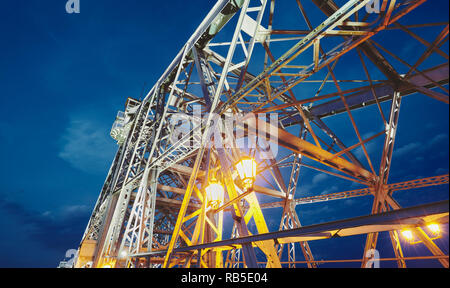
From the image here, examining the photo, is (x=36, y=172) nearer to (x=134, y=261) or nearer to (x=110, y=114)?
(x=110, y=114)

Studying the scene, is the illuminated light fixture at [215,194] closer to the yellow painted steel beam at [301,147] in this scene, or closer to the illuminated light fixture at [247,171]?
the illuminated light fixture at [247,171]

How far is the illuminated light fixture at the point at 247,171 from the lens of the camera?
4301mm

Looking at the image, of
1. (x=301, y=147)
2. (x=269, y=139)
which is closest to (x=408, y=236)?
(x=301, y=147)

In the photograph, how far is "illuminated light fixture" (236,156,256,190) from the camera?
4301 mm

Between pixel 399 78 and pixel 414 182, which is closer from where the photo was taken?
pixel 399 78

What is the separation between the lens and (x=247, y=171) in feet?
14.2

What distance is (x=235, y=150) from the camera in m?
5.47

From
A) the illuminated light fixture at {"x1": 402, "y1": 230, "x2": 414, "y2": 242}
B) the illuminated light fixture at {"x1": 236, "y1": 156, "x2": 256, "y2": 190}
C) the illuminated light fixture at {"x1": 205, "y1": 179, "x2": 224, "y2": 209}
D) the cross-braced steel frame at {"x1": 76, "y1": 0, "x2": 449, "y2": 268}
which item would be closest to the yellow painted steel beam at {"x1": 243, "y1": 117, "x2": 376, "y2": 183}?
the cross-braced steel frame at {"x1": 76, "y1": 0, "x2": 449, "y2": 268}

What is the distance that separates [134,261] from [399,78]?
403 inches

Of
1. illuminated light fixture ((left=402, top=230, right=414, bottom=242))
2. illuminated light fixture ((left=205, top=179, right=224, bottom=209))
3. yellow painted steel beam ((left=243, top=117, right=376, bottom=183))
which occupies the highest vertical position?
yellow painted steel beam ((left=243, top=117, right=376, bottom=183))

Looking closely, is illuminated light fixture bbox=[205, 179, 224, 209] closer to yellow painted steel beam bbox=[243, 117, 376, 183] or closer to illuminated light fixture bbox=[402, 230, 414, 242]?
yellow painted steel beam bbox=[243, 117, 376, 183]

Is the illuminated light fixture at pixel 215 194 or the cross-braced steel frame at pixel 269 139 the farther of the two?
the illuminated light fixture at pixel 215 194

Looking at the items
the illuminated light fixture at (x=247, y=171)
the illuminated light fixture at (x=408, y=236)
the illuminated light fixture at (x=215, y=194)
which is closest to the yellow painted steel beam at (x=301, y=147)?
the illuminated light fixture at (x=247, y=171)
